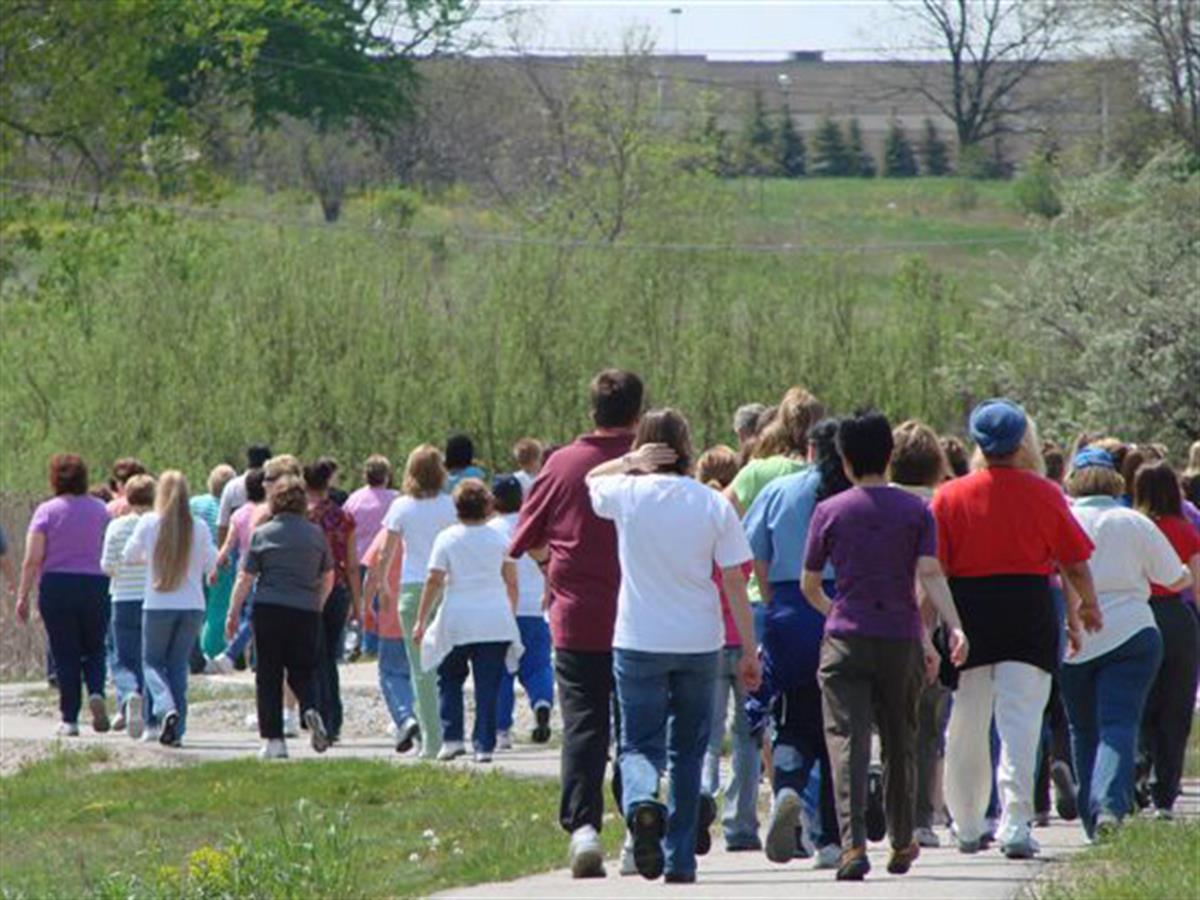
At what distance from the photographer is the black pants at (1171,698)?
48.3ft

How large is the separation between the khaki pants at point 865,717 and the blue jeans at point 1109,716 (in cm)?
186

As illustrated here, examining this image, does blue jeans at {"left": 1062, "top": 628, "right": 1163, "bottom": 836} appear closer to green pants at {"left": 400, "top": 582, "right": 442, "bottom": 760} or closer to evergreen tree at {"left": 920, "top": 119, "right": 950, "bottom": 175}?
green pants at {"left": 400, "top": 582, "right": 442, "bottom": 760}

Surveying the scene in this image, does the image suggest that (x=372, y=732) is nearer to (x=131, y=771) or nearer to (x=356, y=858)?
(x=131, y=771)

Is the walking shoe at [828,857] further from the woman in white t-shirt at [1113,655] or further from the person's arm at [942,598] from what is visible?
the woman in white t-shirt at [1113,655]

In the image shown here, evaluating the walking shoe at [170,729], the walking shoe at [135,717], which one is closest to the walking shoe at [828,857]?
the walking shoe at [170,729]

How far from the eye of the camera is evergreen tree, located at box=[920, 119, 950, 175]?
94344 millimetres

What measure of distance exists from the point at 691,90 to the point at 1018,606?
9307 centimetres

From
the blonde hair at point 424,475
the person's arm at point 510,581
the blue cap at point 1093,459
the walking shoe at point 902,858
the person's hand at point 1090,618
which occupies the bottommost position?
the walking shoe at point 902,858

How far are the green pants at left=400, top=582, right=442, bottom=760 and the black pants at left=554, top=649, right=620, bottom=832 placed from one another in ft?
20.9

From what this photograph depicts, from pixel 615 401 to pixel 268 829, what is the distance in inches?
184

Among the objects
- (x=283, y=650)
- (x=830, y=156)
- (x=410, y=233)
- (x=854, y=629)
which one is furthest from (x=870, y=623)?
(x=830, y=156)

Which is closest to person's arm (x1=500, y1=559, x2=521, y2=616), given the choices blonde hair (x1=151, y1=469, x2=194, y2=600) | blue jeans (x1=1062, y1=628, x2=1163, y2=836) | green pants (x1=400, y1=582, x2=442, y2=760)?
green pants (x1=400, y1=582, x2=442, y2=760)

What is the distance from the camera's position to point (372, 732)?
22297 millimetres

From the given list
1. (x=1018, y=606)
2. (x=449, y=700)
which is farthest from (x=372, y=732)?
(x=1018, y=606)
